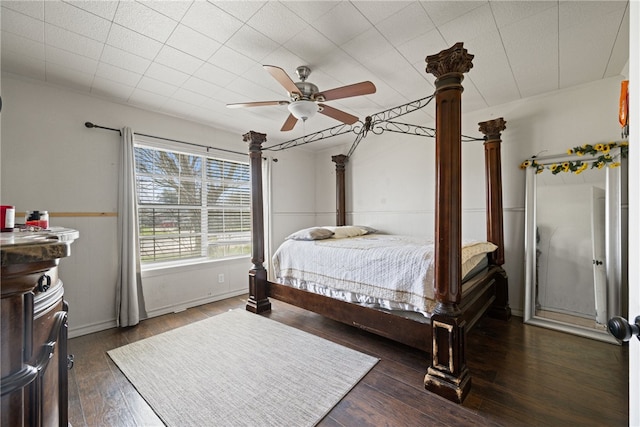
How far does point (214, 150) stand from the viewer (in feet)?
12.8

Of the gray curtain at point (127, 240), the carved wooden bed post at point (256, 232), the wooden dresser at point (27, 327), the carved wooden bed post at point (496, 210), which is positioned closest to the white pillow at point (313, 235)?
the carved wooden bed post at point (256, 232)

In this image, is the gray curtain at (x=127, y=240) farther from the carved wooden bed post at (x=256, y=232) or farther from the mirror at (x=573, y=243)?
the mirror at (x=573, y=243)

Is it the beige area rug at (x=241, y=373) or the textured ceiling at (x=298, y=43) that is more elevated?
the textured ceiling at (x=298, y=43)

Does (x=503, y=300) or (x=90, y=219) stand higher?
(x=90, y=219)

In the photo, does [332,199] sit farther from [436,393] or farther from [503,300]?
[436,393]

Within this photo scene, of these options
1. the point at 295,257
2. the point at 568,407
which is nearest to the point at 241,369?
the point at 295,257

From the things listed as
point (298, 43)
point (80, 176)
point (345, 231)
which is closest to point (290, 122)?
point (298, 43)

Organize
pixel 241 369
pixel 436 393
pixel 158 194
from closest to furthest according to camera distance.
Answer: pixel 436 393 → pixel 241 369 → pixel 158 194

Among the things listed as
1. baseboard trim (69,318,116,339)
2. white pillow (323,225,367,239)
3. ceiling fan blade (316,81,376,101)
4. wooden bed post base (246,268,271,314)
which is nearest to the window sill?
baseboard trim (69,318,116,339)

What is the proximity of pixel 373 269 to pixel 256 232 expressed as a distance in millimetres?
1702

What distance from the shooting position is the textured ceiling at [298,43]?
5.65 feet

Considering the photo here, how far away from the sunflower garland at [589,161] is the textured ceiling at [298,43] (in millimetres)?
693

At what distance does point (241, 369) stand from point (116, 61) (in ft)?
9.21

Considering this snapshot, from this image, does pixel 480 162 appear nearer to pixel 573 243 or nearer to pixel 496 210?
pixel 496 210
